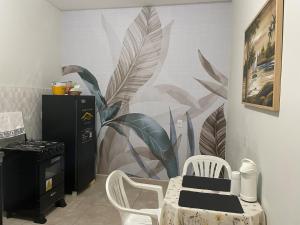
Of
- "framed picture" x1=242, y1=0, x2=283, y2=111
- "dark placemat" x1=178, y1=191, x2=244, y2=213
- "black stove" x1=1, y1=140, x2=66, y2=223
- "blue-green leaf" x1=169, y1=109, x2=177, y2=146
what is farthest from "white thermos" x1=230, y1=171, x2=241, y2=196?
"blue-green leaf" x1=169, y1=109, x2=177, y2=146

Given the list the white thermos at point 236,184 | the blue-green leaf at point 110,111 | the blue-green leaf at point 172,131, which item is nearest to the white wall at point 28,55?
the blue-green leaf at point 110,111

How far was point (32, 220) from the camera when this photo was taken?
2.84 metres

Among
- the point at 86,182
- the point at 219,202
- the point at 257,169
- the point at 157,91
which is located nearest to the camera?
the point at 219,202

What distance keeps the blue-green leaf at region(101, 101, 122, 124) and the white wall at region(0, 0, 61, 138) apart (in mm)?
1001

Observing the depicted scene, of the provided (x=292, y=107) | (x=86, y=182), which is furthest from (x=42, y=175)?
(x=292, y=107)

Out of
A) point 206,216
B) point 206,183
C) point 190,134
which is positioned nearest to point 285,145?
point 206,216

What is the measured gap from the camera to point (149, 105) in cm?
411

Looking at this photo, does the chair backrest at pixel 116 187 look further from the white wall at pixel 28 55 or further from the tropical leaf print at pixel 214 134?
the tropical leaf print at pixel 214 134

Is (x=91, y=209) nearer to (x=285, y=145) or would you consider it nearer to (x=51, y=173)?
(x=51, y=173)

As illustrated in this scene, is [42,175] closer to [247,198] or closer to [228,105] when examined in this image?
[247,198]

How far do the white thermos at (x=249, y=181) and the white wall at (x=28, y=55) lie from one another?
2.80 m

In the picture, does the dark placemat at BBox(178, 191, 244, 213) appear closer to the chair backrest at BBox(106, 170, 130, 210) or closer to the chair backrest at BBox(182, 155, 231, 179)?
the chair backrest at BBox(106, 170, 130, 210)

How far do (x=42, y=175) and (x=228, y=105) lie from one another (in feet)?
9.04

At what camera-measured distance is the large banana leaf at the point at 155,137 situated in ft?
13.4
